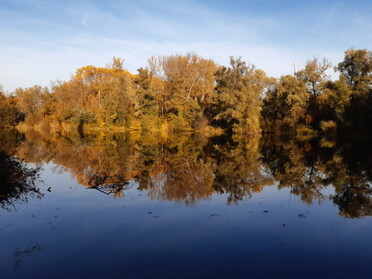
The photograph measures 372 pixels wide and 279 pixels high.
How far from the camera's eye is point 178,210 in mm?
8508

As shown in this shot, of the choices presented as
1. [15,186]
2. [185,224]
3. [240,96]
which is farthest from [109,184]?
[240,96]

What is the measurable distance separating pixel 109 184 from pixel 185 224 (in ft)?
17.4

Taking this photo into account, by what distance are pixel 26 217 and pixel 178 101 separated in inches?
1533

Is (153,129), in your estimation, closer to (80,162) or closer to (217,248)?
(80,162)

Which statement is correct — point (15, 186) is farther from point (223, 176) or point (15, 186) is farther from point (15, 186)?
point (223, 176)

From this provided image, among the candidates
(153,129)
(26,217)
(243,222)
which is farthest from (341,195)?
(153,129)

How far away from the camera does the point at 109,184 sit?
1157 cm

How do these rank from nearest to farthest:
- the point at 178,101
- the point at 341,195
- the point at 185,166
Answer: the point at 341,195 → the point at 185,166 → the point at 178,101

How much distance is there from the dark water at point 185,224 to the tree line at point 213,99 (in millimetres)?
27785

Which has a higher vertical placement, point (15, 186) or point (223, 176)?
point (223, 176)

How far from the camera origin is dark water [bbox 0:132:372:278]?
17.1 ft

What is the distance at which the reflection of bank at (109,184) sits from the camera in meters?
10.6

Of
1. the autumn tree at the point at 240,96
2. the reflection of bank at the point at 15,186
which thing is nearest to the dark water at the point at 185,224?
the reflection of bank at the point at 15,186

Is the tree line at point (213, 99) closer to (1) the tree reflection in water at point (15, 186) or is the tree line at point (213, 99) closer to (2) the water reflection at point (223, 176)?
(2) the water reflection at point (223, 176)
